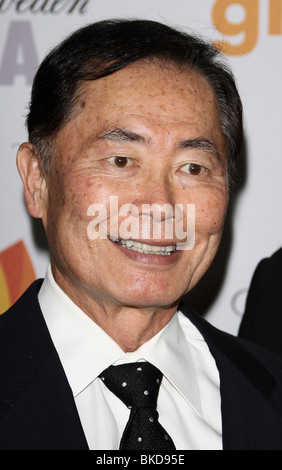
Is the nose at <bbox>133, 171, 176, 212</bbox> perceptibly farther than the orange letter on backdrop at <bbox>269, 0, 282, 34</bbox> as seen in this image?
No

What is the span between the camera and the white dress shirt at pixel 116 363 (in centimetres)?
166

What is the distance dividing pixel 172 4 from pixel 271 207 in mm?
738

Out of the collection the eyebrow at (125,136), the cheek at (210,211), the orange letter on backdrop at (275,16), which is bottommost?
the cheek at (210,211)

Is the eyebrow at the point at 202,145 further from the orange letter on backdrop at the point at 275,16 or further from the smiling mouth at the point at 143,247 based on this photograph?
the orange letter on backdrop at the point at 275,16

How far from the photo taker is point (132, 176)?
1.67 meters

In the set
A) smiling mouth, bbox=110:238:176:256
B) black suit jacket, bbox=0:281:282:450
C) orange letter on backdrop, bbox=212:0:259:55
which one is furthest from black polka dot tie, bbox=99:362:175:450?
orange letter on backdrop, bbox=212:0:259:55

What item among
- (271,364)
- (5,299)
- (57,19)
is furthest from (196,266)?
(57,19)

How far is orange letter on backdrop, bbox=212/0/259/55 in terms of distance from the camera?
2.39m

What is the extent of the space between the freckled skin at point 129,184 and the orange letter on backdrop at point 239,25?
0.67 m

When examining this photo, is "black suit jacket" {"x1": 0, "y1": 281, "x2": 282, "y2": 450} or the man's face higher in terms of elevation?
the man's face

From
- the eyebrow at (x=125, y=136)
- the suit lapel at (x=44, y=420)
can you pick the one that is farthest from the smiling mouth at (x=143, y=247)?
the suit lapel at (x=44, y=420)

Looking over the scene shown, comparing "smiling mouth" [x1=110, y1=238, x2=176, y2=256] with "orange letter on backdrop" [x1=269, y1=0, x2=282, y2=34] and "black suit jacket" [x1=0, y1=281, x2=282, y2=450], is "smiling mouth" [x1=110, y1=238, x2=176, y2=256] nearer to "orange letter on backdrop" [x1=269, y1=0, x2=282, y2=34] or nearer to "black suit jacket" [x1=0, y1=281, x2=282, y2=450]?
"black suit jacket" [x1=0, y1=281, x2=282, y2=450]

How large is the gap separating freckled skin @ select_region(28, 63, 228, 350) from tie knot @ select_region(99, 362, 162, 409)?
0.09m

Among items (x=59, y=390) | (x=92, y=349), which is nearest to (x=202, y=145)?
(x=92, y=349)
